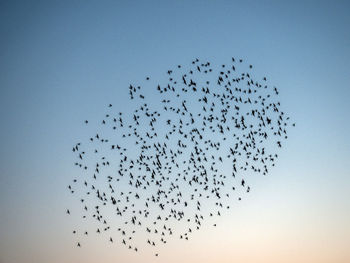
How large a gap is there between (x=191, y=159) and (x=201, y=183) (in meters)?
1.65

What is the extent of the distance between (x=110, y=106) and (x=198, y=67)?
513cm

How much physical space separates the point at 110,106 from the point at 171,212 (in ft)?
23.9

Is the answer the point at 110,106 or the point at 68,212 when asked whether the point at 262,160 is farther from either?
the point at 68,212

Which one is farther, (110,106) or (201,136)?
(201,136)

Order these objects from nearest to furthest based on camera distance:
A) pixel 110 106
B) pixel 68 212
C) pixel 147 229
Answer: pixel 110 106
pixel 68 212
pixel 147 229

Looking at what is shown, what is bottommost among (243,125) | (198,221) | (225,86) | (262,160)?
(198,221)

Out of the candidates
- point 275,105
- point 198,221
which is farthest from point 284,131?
point 198,221

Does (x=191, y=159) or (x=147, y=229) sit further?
(x=147, y=229)

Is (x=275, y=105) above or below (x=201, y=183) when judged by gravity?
above

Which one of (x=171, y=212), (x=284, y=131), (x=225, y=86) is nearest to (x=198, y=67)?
(x=225, y=86)

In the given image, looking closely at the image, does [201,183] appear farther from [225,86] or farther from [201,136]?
[225,86]

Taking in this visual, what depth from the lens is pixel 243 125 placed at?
19.8 m

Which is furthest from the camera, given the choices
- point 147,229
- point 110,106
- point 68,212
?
point 147,229

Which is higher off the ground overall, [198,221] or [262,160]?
[262,160]
